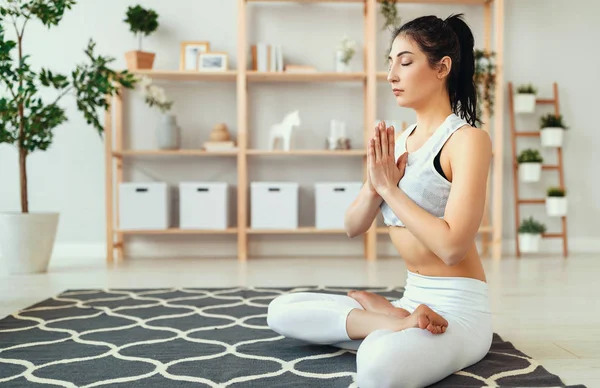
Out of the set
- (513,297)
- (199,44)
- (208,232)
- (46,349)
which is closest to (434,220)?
(46,349)

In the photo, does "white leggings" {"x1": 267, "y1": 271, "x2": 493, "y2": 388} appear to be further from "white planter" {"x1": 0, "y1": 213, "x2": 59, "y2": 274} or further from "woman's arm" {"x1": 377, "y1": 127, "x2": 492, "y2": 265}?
"white planter" {"x1": 0, "y1": 213, "x2": 59, "y2": 274}

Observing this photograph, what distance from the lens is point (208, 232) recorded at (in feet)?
13.5

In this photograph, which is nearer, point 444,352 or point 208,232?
point 444,352

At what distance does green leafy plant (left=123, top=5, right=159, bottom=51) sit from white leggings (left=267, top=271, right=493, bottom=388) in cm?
298

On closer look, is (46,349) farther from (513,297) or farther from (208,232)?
(208,232)

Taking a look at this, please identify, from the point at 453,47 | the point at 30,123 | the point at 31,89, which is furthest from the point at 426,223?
the point at 30,123

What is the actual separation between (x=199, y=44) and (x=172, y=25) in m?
0.31

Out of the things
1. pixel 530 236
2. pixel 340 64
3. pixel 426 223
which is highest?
pixel 340 64

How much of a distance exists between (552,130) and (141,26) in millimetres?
3000

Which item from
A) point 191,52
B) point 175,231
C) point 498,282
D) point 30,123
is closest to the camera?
point 498,282

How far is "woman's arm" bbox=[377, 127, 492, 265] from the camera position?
138cm

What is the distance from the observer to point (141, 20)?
163 inches

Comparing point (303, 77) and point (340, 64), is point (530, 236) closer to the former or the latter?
point (340, 64)

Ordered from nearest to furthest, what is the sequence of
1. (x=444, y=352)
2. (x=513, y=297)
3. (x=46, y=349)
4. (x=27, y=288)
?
(x=444, y=352) < (x=46, y=349) < (x=513, y=297) < (x=27, y=288)
